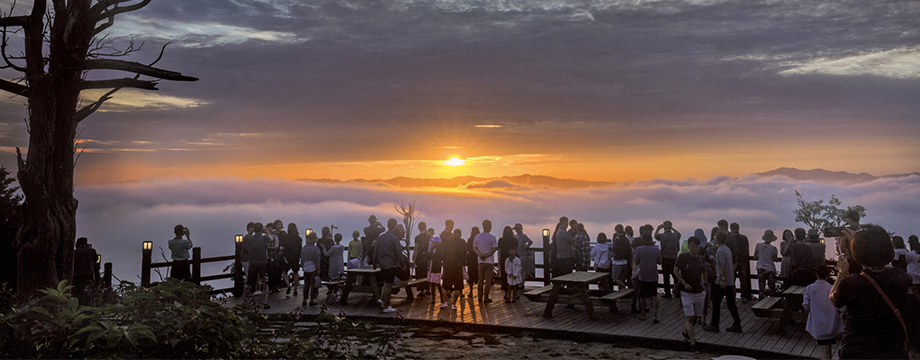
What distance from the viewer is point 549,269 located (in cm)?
1553

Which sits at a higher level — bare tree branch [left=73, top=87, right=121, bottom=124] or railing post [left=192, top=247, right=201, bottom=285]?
bare tree branch [left=73, top=87, right=121, bottom=124]

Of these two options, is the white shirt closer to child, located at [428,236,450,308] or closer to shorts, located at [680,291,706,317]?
shorts, located at [680,291,706,317]

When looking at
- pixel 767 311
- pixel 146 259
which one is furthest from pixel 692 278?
pixel 146 259

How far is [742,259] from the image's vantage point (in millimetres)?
12836

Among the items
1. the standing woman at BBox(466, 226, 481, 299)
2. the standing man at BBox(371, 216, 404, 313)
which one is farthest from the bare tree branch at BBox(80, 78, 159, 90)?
the standing woman at BBox(466, 226, 481, 299)

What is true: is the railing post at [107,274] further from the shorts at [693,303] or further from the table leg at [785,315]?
the table leg at [785,315]

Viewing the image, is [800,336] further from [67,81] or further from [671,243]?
[67,81]

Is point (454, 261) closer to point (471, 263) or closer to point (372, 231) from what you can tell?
point (471, 263)

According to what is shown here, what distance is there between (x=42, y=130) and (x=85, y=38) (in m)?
0.96

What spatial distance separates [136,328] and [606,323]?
8946mm

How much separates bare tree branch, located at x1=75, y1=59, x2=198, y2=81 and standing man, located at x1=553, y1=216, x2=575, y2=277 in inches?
383

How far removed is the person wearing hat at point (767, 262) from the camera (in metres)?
12.7

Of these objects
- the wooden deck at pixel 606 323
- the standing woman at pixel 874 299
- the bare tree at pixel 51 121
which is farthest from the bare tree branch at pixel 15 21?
the wooden deck at pixel 606 323

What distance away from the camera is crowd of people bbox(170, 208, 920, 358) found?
9117 mm
